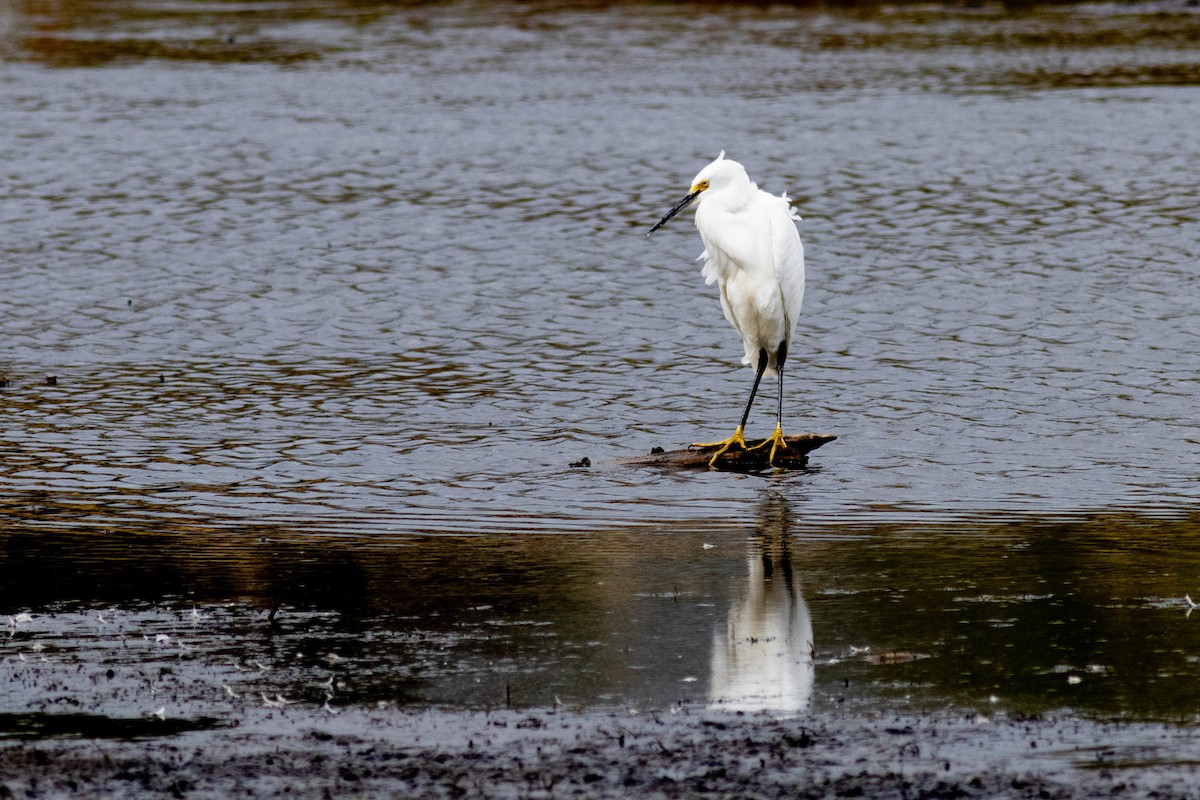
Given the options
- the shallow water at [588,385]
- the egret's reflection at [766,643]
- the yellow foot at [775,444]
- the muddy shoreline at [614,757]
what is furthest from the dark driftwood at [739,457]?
the muddy shoreline at [614,757]

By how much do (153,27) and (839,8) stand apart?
15.8 meters

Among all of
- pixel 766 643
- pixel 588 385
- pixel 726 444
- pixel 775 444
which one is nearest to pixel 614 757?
pixel 766 643

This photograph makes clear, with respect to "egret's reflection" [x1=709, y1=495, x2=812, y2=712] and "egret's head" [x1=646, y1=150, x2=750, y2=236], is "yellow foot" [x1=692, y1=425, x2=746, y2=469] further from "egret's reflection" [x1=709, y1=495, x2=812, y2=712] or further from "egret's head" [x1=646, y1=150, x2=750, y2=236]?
"egret's reflection" [x1=709, y1=495, x2=812, y2=712]

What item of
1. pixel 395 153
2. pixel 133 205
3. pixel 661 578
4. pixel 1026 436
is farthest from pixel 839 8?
pixel 661 578

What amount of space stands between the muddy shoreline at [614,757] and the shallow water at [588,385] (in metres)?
0.35

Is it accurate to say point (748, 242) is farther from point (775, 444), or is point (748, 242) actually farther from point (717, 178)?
point (775, 444)

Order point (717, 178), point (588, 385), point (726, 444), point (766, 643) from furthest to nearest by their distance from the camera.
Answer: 1. point (588, 385)
2. point (717, 178)
3. point (726, 444)
4. point (766, 643)

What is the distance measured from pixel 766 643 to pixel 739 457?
4.24 m

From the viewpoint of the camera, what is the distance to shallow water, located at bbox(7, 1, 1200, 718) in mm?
8375

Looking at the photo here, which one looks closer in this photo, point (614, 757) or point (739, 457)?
point (614, 757)

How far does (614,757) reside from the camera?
664cm

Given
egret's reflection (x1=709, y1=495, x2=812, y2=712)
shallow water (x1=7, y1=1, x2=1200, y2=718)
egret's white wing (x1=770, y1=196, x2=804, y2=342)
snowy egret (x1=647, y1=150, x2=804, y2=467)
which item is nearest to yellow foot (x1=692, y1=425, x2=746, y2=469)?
snowy egret (x1=647, y1=150, x2=804, y2=467)

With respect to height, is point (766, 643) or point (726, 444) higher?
point (766, 643)

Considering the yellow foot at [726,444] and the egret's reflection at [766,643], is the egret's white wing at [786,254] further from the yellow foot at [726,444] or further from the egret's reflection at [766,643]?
the egret's reflection at [766,643]
